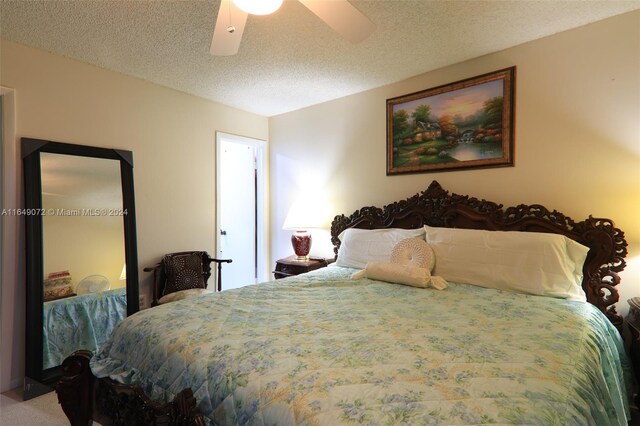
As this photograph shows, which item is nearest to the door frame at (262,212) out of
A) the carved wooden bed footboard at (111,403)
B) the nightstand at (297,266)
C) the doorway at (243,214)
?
the doorway at (243,214)

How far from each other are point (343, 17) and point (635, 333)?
7.62ft

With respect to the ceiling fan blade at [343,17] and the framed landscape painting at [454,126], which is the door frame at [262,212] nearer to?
the framed landscape painting at [454,126]

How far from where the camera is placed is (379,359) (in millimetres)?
1110

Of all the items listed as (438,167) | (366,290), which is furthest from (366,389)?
(438,167)

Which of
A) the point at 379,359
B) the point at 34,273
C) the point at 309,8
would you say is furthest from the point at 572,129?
the point at 34,273

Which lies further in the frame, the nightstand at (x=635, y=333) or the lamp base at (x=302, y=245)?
the lamp base at (x=302, y=245)

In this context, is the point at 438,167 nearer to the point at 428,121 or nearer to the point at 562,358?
the point at 428,121

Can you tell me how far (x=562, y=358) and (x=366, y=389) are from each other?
0.75 meters

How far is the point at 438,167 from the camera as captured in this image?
285 cm

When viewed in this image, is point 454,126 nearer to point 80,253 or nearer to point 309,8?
point 309,8

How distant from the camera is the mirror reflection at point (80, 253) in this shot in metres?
2.47

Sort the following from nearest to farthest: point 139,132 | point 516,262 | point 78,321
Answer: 1. point 516,262
2. point 78,321
3. point 139,132

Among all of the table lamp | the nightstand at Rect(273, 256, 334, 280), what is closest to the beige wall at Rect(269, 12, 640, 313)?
the table lamp

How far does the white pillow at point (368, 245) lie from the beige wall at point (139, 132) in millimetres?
1642
